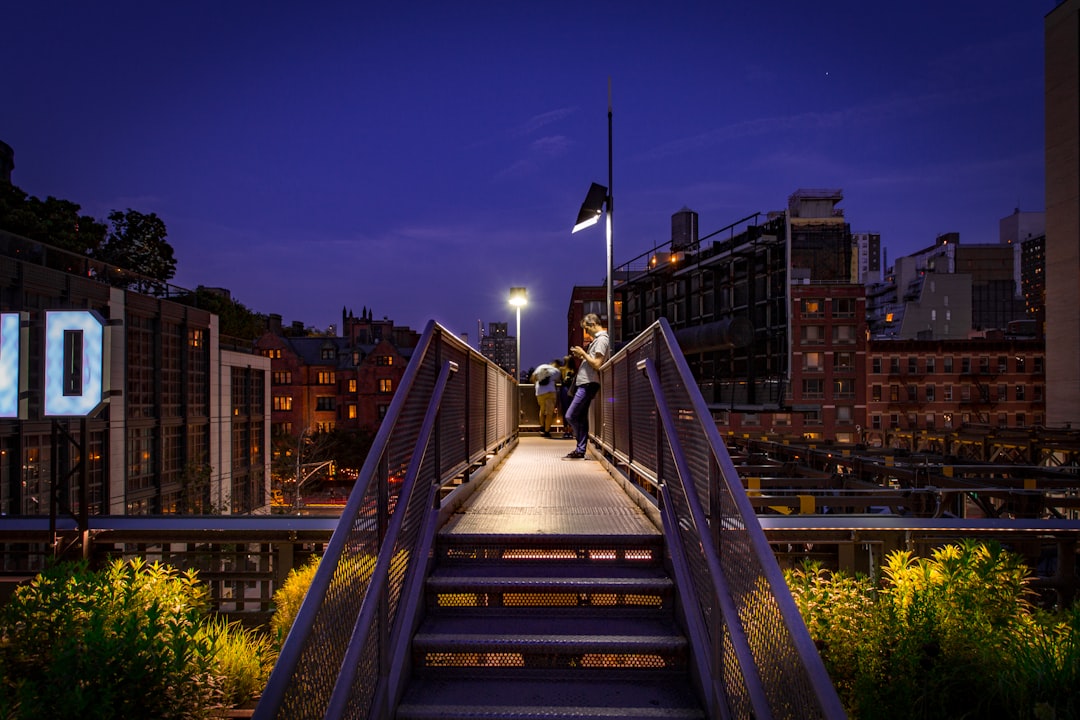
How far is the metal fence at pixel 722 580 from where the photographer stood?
2.80 m

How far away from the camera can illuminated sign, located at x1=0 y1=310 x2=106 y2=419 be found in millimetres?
8102

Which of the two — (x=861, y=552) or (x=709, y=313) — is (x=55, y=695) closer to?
(x=861, y=552)

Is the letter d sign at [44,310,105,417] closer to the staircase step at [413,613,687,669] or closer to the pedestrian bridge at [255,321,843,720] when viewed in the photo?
the pedestrian bridge at [255,321,843,720]

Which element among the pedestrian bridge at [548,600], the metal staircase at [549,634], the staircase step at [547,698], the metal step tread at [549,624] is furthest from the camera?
the metal step tread at [549,624]

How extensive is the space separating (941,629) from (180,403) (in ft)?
109

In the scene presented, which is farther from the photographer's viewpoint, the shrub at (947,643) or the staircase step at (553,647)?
the staircase step at (553,647)

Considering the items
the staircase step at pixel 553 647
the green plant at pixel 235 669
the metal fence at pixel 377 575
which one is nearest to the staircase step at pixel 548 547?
the metal fence at pixel 377 575

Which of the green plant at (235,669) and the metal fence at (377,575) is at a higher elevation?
the metal fence at (377,575)

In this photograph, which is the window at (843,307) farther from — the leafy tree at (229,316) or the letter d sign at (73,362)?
the letter d sign at (73,362)

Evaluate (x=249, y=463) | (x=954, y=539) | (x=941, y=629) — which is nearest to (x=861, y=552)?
(x=954, y=539)

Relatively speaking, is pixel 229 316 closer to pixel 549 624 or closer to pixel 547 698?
pixel 549 624

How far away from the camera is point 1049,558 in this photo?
56.2ft

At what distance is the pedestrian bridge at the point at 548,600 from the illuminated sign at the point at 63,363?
5502 mm

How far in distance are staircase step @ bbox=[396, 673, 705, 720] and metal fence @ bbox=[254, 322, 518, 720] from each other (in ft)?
0.72
